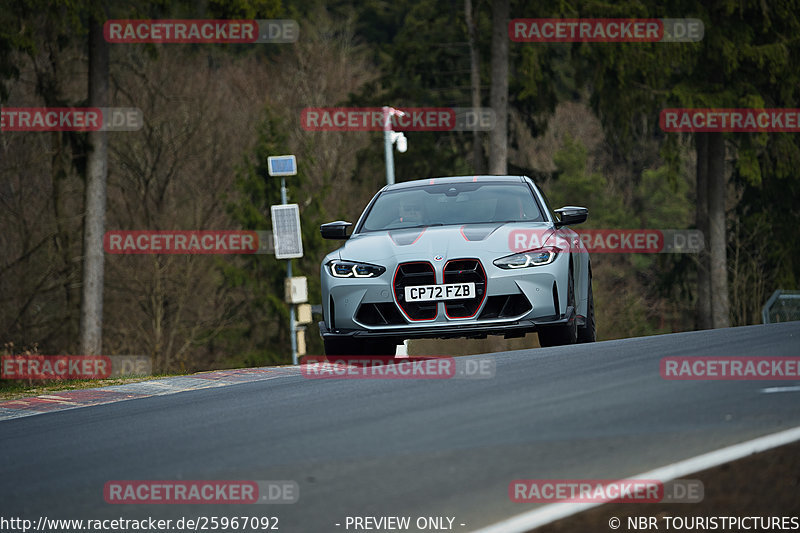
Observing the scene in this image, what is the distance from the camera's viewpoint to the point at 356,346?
1044cm

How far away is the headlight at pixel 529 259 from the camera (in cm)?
987

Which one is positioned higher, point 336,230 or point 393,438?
point 336,230

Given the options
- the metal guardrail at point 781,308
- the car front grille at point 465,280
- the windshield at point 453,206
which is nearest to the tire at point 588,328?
the windshield at point 453,206

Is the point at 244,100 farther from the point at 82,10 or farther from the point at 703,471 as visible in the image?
the point at 703,471

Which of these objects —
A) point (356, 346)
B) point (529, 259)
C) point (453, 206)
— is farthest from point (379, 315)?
point (453, 206)

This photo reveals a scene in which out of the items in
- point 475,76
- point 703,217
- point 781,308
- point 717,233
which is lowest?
point 781,308

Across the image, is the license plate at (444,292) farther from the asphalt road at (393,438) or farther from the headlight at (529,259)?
the asphalt road at (393,438)

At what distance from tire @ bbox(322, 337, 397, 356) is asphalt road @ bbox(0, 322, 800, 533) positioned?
1.32 meters

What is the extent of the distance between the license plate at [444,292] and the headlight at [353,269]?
376 mm

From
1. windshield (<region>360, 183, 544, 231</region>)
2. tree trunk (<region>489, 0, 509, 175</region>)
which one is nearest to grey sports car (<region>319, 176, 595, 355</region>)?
windshield (<region>360, 183, 544, 231</region>)

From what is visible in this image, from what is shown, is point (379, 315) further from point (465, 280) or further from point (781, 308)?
point (781, 308)

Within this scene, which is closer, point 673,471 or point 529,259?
point 673,471

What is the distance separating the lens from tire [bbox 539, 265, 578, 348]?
1039 centimetres

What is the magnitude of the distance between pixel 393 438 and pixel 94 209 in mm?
21730
